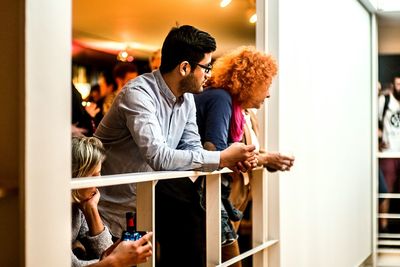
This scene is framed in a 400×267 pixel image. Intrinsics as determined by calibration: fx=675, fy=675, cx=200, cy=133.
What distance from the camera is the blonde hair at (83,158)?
2.08 meters

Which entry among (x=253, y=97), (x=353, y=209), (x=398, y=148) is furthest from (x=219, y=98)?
(x=398, y=148)

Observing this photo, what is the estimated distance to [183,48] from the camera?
245cm

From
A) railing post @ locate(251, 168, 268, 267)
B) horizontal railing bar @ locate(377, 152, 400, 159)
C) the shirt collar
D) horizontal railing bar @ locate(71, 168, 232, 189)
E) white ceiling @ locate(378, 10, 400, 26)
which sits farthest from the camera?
horizontal railing bar @ locate(377, 152, 400, 159)

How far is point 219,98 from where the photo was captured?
276 cm

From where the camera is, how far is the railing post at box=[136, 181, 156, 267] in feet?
7.00

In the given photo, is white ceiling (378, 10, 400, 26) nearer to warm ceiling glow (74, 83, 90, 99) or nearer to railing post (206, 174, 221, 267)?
warm ceiling glow (74, 83, 90, 99)

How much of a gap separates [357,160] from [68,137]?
160 inches

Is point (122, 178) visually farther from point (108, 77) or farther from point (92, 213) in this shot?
point (108, 77)

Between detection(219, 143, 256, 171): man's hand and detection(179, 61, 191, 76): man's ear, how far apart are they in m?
0.32

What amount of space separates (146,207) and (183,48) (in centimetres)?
64

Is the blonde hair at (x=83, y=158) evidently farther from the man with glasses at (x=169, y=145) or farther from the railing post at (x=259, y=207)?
the railing post at (x=259, y=207)

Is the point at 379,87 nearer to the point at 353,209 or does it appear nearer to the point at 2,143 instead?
the point at 353,209

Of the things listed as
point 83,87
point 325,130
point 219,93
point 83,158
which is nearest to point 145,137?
point 83,158

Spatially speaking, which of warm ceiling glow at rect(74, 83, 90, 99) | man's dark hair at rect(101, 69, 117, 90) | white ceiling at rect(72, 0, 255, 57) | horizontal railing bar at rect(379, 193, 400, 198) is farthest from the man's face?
warm ceiling glow at rect(74, 83, 90, 99)
